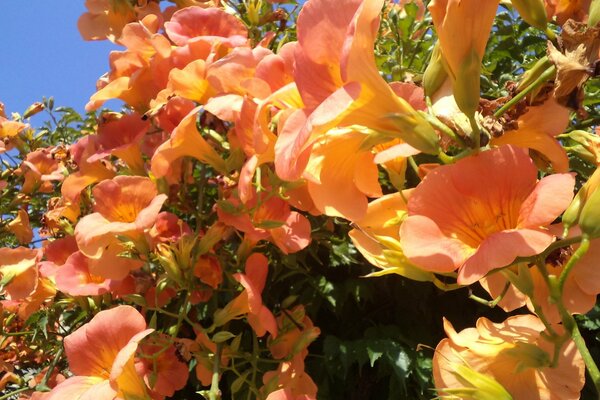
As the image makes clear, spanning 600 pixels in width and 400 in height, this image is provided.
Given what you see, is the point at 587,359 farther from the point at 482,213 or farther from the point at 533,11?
the point at 533,11

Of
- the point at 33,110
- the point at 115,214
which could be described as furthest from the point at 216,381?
the point at 33,110

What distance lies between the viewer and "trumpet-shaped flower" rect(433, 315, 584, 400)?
875 mm

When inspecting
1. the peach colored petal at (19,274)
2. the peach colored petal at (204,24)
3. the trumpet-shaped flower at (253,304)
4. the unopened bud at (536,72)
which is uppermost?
the peach colored petal at (204,24)

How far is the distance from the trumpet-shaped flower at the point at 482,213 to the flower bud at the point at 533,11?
205 millimetres

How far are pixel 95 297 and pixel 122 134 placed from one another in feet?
1.76

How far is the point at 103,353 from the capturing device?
149 cm

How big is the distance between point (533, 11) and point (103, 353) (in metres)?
1.22

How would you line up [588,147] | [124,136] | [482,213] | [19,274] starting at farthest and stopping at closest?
1. [19,274]
2. [124,136]
3. [588,147]
4. [482,213]

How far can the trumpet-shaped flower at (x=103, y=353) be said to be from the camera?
1.44 m

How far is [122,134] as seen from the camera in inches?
75.8

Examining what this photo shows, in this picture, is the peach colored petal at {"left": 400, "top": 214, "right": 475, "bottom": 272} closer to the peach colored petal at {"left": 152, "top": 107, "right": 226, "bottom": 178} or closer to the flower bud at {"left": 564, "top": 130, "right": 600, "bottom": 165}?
the flower bud at {"left": 564, "top": 130, "right": 600, "bottom": 165}

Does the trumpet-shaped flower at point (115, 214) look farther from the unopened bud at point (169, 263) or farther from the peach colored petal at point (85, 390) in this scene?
the peach colored petal at point (85, 390)

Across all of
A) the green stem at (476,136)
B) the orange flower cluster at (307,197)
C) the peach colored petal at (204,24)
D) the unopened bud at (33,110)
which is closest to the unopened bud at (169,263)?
the orange flower cluster at (307,197)

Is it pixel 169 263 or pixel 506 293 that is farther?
pixel 169 263
